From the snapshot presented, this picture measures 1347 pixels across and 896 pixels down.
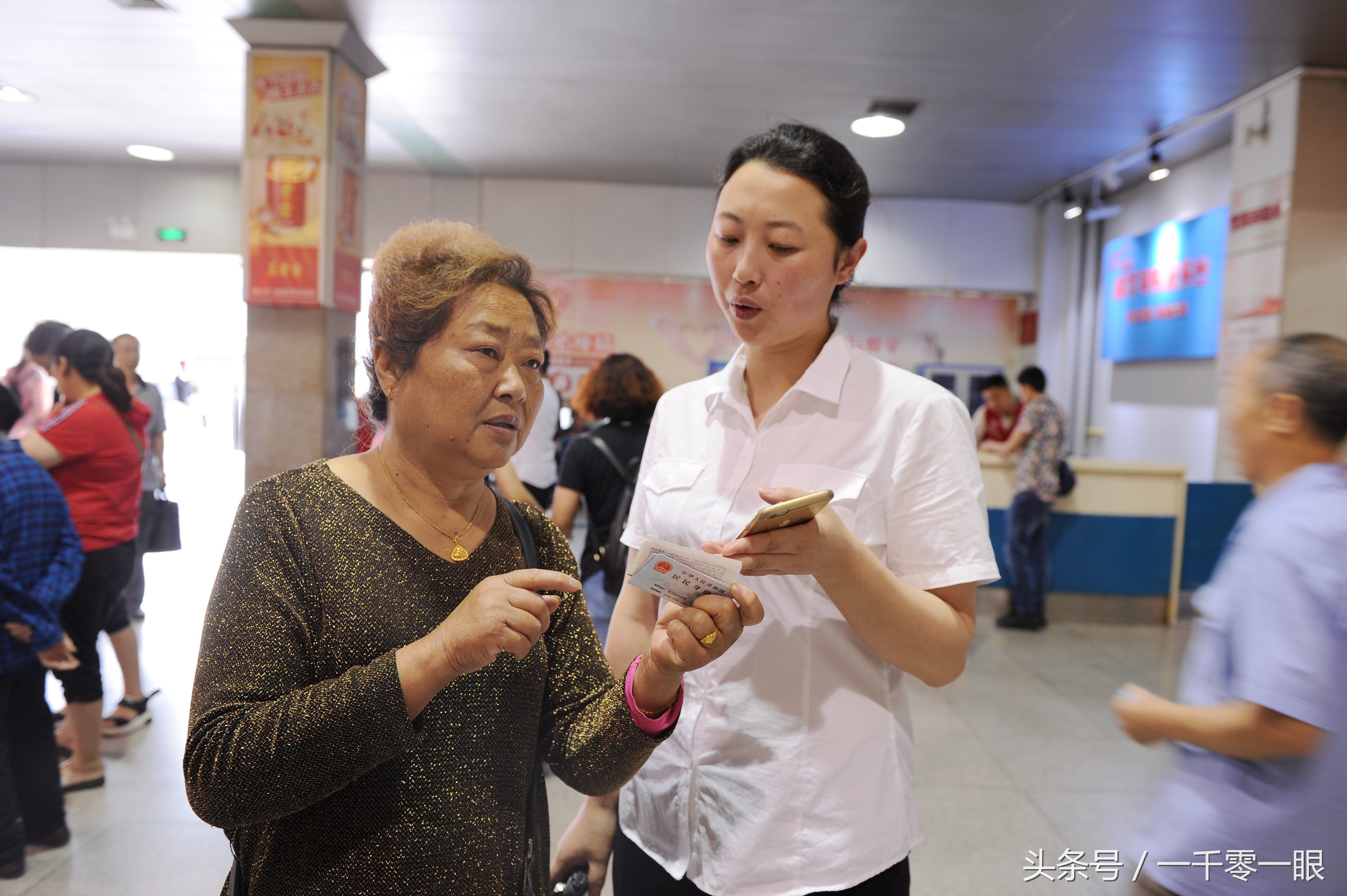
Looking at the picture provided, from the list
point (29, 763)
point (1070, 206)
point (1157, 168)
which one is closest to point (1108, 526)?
point (1157, 168)

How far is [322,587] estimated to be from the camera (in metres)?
1.04

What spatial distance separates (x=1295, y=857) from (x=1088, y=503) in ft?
18.5

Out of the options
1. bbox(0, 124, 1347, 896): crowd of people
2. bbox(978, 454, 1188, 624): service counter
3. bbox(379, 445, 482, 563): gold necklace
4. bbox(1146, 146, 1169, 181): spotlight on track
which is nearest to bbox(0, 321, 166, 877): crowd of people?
bbox(0, 124, 1347, 896): crowd of people

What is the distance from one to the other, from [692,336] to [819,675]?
355 inches

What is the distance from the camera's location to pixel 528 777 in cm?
119

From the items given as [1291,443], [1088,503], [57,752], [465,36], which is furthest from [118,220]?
[1291,443]

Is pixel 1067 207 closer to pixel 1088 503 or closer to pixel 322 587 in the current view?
pixel 1088 503

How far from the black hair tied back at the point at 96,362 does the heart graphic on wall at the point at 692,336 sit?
6.98 meters

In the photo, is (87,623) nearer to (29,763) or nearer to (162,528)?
(29,763)

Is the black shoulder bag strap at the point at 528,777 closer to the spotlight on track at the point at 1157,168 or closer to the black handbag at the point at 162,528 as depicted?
the black handbag at the point at 162,528

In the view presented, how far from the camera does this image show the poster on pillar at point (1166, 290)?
7.13m

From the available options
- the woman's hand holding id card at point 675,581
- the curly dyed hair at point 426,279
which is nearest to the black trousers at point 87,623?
the curly dyed hair at point 426,279

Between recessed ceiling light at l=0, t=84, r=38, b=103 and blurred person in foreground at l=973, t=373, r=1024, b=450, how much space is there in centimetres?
822

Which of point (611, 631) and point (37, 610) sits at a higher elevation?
point (611, 631)
